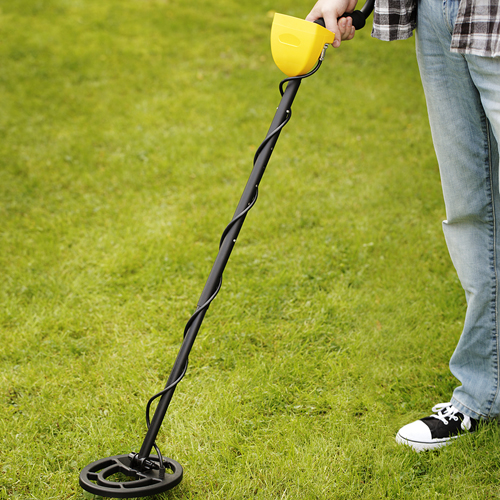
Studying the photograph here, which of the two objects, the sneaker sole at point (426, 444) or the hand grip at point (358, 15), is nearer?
the hand grip at point (358, 15)

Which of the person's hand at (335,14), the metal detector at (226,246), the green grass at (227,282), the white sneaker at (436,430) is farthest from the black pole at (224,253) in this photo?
the white sneaker at (436,430)

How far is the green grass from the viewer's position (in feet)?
6.27

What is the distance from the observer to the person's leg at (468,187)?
157 cm

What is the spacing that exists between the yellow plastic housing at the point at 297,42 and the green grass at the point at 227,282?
1284 mm

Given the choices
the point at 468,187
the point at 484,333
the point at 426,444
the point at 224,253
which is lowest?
the point at 426,444

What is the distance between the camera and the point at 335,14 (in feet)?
5.37

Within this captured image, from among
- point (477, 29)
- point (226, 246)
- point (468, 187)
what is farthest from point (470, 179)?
point (226, 246)

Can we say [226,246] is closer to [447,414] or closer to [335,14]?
[335,14]

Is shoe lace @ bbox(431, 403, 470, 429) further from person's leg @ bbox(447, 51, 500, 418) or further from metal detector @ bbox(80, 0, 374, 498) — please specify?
metal detector @ bbox(80, 0, 374, 498)

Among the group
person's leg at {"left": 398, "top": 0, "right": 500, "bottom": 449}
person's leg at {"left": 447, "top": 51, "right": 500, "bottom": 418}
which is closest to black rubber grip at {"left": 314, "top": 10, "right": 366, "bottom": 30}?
person's leg at {"left": 398, "top": 0, "right": 500, "bottom": 449}

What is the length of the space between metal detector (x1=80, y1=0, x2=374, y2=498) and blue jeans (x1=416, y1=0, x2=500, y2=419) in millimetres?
337

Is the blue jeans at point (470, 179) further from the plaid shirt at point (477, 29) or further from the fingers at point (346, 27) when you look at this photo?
the fingers at point (346, 27)

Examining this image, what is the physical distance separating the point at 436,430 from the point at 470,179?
913 millimetres

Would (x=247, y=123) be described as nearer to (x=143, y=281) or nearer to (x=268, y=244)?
(x=268, y=244)
